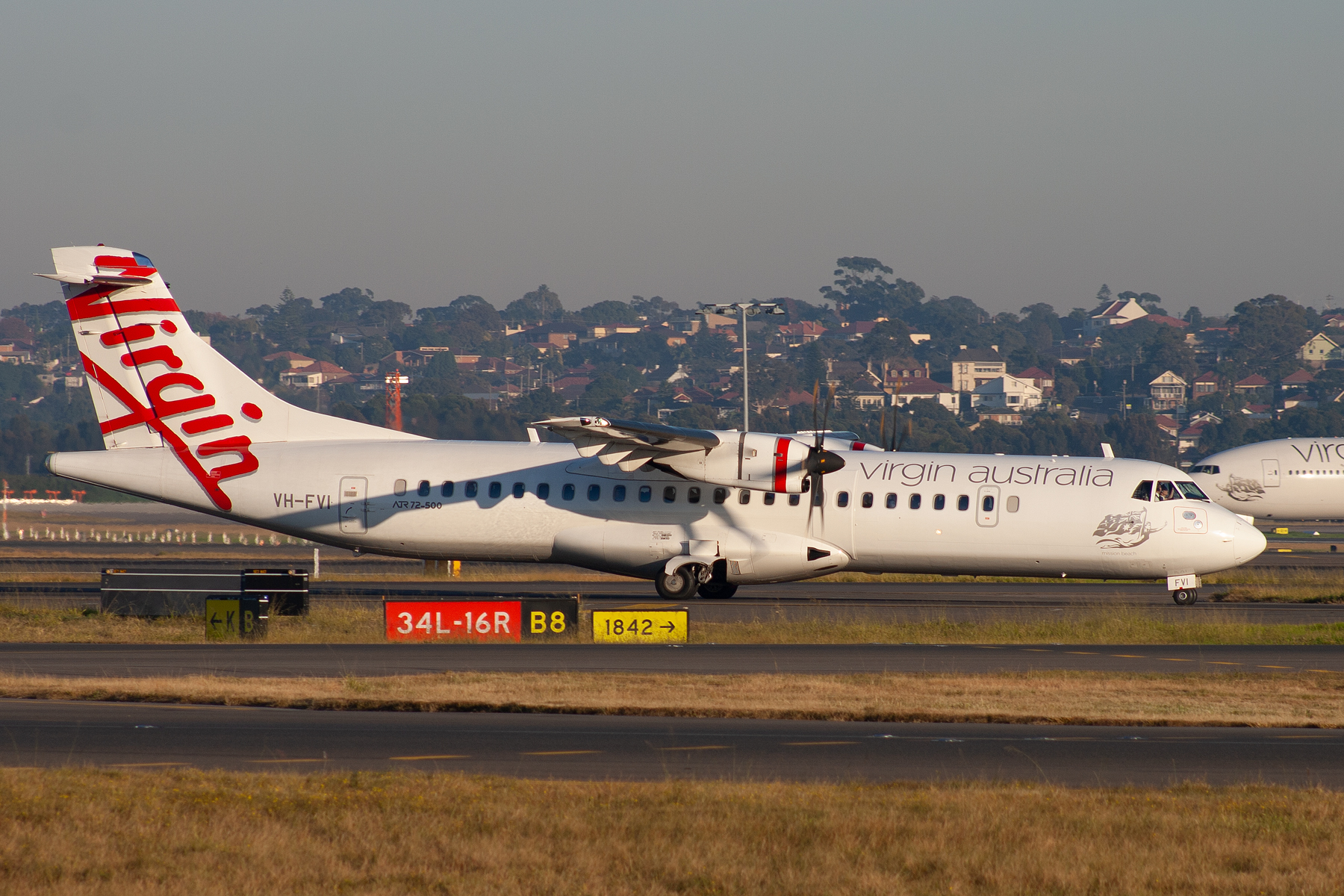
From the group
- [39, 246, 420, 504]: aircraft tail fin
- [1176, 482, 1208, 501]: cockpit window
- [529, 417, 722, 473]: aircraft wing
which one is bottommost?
[1176, 482, 1208, 501]: cockpit window

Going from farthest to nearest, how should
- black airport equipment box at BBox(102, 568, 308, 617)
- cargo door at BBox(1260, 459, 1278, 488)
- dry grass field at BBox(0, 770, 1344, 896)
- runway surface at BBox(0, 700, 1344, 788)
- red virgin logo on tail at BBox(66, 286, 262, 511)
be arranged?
cargo door at BBox(1260, 459, 1278, 488), red virgin logo on tail at BBox(66, 286, 262, 511), black airport equipment box at BBox(102, 568, 308, 617), runway surface at BBox(0, 700, 1344, 788), dry grass field at BBox(0, 770, 1344, 896)

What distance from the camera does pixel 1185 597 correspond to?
101ft

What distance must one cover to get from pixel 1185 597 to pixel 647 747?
2058 cm

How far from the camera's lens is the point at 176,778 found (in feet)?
38.0

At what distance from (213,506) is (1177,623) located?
Result: 20.9 metres

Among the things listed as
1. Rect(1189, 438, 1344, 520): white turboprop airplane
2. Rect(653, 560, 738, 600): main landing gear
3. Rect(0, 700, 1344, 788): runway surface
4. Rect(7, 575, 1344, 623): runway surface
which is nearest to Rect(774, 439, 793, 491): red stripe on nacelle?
Rect(653, 560, 738, 600): main landing gear

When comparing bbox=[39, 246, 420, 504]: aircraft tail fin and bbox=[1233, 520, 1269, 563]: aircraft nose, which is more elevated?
bbox=[39, 246, 420, 504]: aircraft tail fin

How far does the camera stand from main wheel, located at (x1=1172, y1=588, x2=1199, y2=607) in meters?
30.8

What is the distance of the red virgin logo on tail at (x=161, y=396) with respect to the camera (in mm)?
31188

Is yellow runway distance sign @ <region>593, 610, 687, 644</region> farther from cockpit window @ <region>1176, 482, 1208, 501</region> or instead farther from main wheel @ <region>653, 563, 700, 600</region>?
cockpit window @ <region>1176, 482, 1208, 501</region>

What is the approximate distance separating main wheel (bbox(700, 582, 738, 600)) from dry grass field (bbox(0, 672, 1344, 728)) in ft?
40.1

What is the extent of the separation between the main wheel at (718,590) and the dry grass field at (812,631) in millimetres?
4545

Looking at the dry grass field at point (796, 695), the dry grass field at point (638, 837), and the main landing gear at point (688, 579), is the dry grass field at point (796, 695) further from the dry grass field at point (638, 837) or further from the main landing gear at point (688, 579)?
the main landing gear at point (688, 579)

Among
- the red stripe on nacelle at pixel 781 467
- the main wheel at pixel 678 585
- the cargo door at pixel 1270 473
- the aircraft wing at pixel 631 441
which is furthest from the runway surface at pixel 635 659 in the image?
the cargo door at pixel 1270 473
